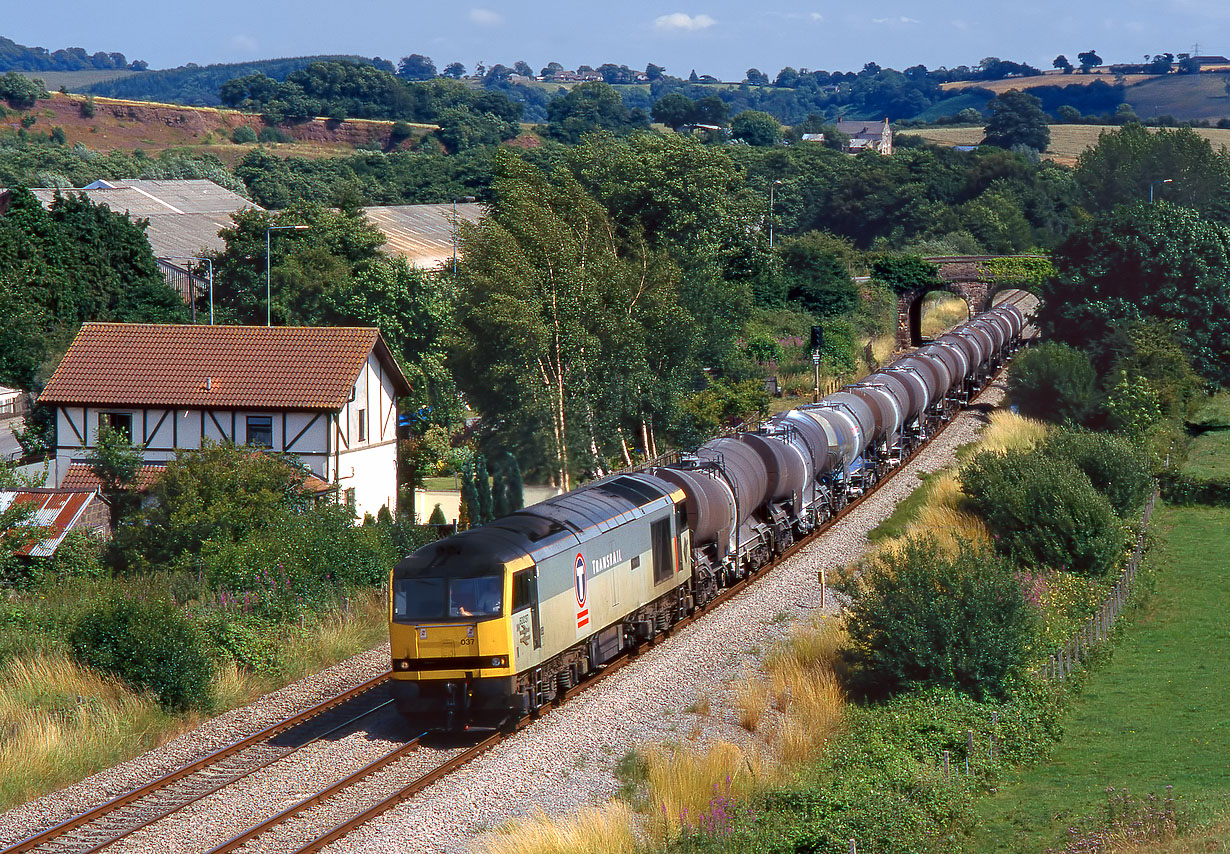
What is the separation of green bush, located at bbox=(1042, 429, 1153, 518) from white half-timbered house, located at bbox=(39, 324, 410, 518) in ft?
69.0

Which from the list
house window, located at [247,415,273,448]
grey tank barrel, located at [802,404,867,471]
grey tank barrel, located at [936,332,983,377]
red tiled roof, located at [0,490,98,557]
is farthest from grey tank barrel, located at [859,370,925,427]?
red tiled roof, located at [0,490,98,557]

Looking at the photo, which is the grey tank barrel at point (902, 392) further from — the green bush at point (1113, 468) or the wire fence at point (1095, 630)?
the wire fence at point (1095, 630)

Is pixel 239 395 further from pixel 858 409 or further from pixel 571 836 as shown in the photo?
pixel 571 836

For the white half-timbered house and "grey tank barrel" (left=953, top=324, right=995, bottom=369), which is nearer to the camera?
the white half-timbered house

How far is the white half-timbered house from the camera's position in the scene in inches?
1564

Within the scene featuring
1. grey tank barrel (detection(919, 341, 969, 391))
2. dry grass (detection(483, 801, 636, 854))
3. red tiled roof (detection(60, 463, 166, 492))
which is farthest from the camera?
grey tank barrel (detection(919, 341, 969, 391))

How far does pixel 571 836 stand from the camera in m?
14.8

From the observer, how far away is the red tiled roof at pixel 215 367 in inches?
1570

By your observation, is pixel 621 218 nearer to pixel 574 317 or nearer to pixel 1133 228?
pixel 574 317

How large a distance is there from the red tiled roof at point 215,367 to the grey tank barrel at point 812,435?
13.6m

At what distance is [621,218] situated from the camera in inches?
2315

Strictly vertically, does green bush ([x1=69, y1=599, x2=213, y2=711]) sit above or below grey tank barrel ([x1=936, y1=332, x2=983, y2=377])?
below

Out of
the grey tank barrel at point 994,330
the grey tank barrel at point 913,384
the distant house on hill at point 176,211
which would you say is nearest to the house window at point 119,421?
the distant house on hill at point 176,211

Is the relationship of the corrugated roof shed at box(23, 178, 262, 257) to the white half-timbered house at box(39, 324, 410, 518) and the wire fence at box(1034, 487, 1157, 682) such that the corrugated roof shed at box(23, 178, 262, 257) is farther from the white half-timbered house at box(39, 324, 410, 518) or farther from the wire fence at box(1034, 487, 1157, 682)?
the wire fence at box(1034, 487, 1157, 682)
